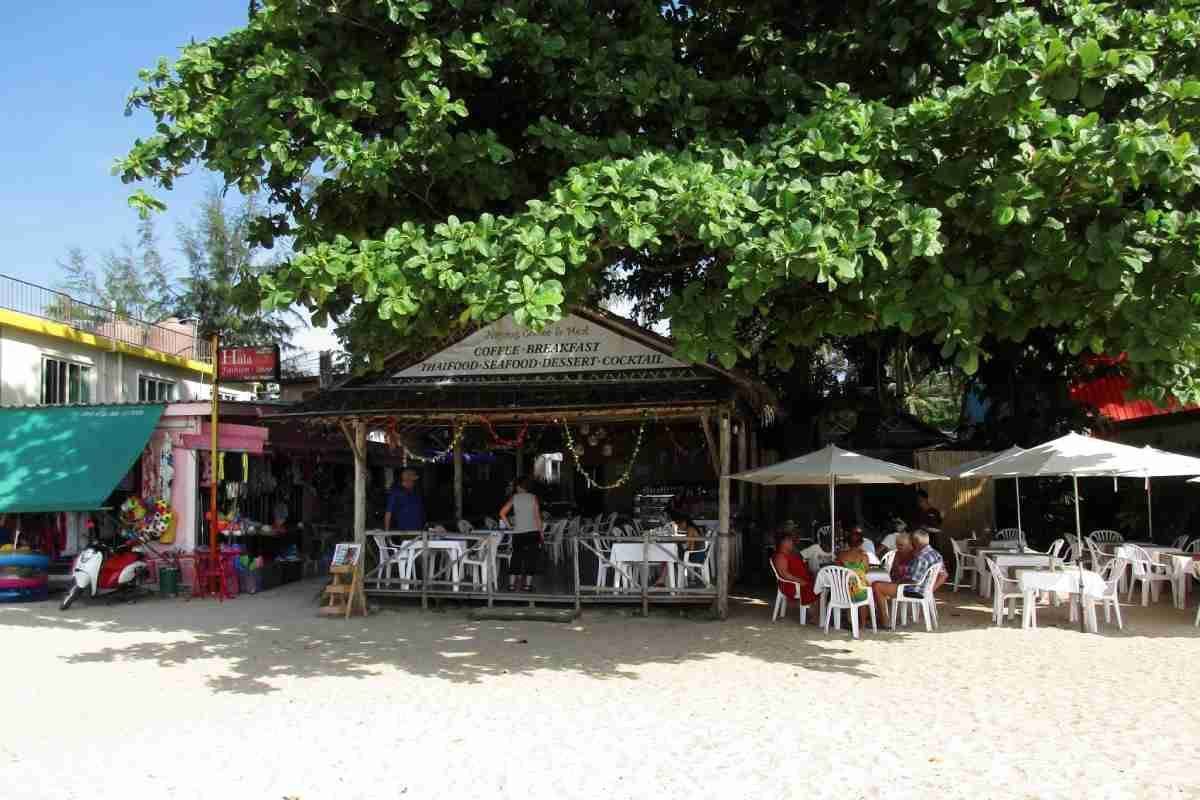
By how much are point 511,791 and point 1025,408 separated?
47.6ft

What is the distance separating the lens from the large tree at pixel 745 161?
636 centimetres

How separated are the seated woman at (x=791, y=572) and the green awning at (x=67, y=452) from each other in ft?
28.6

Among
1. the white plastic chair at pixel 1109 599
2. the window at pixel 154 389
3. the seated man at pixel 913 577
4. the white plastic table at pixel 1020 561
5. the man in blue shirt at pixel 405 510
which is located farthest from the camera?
the window at pixel 154 389

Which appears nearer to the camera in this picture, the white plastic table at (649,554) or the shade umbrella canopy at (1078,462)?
the shade umbrella canopy at (1078,462)

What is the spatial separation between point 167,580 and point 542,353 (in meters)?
6.27

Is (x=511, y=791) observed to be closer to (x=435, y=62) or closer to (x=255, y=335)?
(x=435, y=62)

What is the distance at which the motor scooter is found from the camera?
12.0 m

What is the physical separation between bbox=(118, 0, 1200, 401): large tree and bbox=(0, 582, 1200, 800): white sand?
2.53m

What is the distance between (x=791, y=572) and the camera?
10297 millimetres

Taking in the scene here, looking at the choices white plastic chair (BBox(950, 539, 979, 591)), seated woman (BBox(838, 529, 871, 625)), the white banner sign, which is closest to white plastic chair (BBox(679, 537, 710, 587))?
seated woman (BBox(838, 529, 871, 625))

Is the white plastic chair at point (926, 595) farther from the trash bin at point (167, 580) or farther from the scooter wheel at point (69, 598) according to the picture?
the scooter wheel at point (69, 598)

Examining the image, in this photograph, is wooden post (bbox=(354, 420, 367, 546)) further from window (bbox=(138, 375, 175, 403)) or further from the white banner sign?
window (bbox=(138, 375, 175, 403))

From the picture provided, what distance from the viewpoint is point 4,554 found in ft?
41.1

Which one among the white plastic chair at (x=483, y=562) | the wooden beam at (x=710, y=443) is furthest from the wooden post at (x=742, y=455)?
the white plastic chair at (x=483, y=562)
